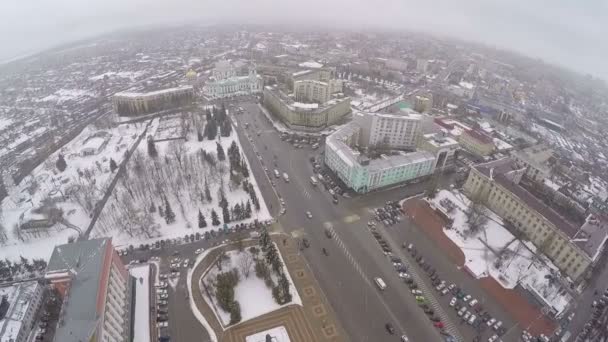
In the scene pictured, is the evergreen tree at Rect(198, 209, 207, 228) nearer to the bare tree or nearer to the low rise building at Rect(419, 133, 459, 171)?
the bare tree

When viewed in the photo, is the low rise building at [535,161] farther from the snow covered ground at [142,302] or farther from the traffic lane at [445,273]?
the snow covered ground at [142,302]

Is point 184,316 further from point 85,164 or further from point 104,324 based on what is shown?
point 85,164

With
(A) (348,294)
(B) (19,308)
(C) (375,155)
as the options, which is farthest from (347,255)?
(B) (19,308)

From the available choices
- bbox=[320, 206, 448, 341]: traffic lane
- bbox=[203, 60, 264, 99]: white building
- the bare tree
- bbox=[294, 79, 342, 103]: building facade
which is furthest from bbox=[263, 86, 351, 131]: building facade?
the bare tree

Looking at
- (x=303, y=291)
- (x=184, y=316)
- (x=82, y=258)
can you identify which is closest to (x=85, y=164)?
(x=82, y=258)

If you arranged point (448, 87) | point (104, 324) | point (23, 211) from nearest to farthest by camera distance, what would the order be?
point (104, 324) < point (23, 211) < point (448, 87)
